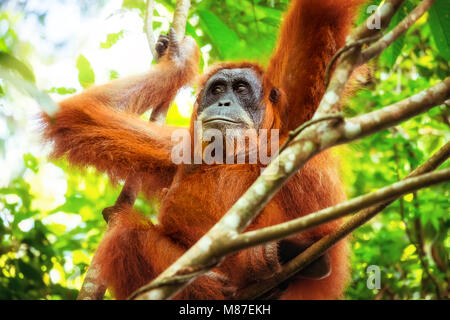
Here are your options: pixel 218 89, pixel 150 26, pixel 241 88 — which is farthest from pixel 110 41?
pixel 241 88

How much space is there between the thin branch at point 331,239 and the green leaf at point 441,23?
112cm

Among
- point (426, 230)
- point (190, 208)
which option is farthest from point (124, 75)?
point (426, 230)

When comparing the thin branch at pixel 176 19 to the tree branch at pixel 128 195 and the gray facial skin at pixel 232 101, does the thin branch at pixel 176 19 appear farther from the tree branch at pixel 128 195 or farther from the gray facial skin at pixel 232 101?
the gray facial skin at pixel 232 101

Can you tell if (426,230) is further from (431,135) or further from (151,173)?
(151,173)

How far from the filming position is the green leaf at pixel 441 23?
3.04 metres

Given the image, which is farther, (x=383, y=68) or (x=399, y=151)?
(x=383, y=68)

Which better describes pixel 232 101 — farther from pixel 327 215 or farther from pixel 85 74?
pixel 327 215

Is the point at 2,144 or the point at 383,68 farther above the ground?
the point at 383,68

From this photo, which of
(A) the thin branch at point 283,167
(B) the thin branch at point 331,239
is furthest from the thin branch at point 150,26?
(A) the thin branch at point 283,167

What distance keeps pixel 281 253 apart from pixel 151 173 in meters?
1.34

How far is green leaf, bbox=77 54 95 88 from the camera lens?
4.32 metres

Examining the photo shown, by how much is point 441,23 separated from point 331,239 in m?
1.67

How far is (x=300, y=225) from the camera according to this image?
68.4 inches

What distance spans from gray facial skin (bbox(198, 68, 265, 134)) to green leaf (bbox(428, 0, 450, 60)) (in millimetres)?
1242
